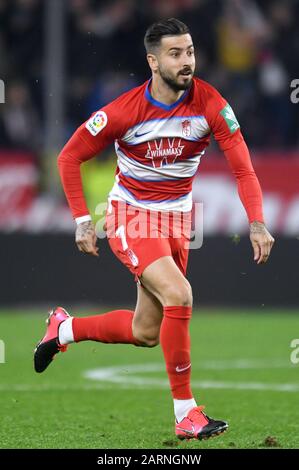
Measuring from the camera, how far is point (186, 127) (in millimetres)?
6555

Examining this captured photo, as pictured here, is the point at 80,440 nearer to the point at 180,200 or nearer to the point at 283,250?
the point at 180,200

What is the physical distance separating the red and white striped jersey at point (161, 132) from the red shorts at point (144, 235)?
0.08m

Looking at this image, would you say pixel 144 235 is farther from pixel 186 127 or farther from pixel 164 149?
pixel 186 127

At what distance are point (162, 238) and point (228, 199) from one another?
7.11 meters

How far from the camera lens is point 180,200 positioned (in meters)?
6.82

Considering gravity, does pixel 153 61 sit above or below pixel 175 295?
above

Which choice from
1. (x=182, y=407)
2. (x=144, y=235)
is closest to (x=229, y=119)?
(x=144, y=235)

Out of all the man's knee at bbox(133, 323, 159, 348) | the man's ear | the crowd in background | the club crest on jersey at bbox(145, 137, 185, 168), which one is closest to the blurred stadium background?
the crowd in background

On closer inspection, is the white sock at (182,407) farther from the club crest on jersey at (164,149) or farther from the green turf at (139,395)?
the club crest on jersey at (164,149)

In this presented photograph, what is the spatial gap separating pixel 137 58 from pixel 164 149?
831 centimetres

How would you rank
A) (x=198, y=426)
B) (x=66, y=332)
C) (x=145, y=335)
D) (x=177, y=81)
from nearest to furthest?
(x=198, y=426) → (x=177, y=81) → (x=145, y=335) → (x=66, y=332)

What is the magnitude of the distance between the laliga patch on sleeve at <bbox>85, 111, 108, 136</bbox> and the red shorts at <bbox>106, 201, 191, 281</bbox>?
517 millimetres

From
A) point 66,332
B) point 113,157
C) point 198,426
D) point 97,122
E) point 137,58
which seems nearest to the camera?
point 198,426

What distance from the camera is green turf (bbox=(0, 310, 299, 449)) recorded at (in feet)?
20.7
